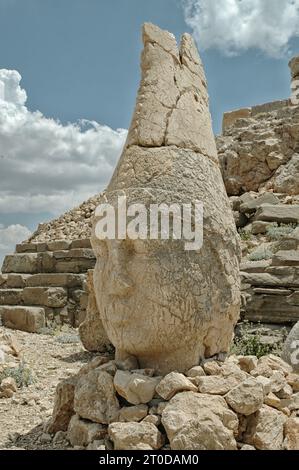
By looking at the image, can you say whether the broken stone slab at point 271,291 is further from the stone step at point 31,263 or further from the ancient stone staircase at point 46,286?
the stone step at point 31,263

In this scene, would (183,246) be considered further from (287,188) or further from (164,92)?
(287,188)

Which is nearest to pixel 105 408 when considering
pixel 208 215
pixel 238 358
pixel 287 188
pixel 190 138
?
pixel 238 358

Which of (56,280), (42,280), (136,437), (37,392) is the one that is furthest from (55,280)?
(136,437)

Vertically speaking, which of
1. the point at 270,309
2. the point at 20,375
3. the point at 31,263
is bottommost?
the point at 20,375

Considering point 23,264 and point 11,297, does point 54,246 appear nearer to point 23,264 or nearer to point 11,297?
point 23,264

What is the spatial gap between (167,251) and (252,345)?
3821 millimetres

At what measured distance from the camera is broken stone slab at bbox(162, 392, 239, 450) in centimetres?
254

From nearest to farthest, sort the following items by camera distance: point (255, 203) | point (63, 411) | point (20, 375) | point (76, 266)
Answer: point (63, 411), point (20, 375), point (76, 266), point (255, 203)

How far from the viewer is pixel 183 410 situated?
268cm

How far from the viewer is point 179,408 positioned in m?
2.69

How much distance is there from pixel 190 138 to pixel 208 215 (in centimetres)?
60

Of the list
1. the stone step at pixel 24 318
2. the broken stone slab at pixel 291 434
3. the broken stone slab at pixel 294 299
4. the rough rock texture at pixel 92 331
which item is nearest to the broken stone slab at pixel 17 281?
the stone step at pixel 24 318

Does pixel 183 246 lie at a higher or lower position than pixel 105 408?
higher

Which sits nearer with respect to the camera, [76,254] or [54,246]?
[76,254]
